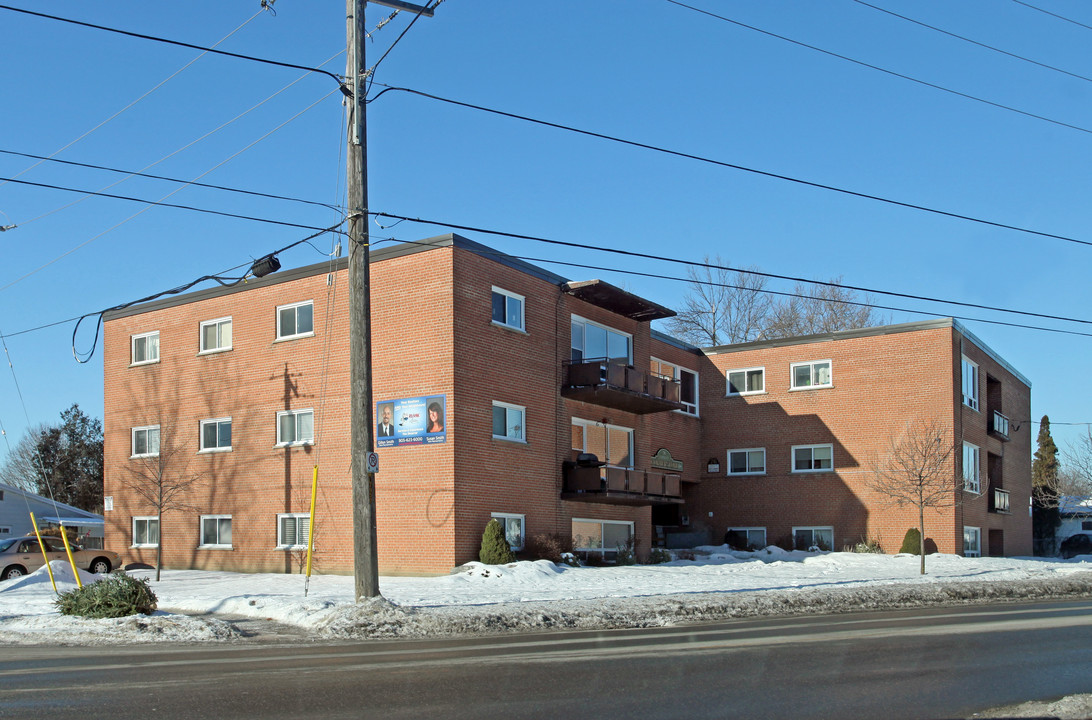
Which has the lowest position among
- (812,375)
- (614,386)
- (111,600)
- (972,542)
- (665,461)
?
(972,542)

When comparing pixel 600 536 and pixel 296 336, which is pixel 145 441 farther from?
pixel 600 536

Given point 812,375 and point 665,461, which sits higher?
point 812,375

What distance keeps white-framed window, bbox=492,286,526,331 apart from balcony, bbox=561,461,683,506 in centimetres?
451

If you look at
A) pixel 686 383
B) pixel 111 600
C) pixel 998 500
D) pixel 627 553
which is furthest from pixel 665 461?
pixel 111 600

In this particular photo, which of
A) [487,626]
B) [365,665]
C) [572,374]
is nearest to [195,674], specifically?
[365,665]

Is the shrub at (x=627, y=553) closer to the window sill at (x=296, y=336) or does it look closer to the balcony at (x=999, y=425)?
the window sill at (x=296, y=336)

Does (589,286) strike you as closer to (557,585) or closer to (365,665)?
(557,585)

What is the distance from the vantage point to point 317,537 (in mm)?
27672

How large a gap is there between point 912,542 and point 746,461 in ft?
24.2

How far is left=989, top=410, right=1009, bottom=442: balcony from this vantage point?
42.2m

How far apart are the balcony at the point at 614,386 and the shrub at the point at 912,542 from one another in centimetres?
971

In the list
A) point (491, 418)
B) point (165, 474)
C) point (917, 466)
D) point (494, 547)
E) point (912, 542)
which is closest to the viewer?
point (494, 547)

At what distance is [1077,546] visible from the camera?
50.2 m

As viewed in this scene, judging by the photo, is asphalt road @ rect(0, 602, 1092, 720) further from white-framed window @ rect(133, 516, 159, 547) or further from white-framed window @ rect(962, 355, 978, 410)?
white-framed window @ rect(962, 355, 978, 410)
